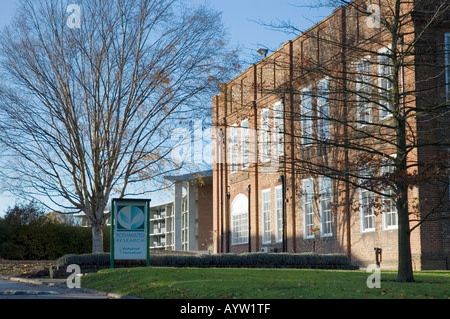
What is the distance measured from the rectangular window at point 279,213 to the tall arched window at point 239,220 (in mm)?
3987

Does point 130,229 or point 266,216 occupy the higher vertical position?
point 266,216

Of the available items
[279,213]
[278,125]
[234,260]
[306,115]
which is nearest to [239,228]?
[279,213]

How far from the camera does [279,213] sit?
36375 millimetres

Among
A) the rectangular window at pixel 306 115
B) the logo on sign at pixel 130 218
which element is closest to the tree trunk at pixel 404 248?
the rectangular window at pixel 306 115

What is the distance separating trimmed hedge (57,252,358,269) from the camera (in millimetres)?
24281

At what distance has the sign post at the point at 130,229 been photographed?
2262 cm

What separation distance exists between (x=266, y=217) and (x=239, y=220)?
3.53 m

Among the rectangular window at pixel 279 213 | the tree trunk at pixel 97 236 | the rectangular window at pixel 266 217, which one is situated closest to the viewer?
the tree trunk at pixel 97 236

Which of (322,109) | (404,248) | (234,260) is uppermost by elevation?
(322,109)

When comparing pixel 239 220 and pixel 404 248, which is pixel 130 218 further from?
pixel 239 220

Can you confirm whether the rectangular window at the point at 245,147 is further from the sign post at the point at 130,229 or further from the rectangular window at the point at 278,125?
the sign post at the point at 130,229

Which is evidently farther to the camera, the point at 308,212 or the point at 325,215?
the point at 308,212
